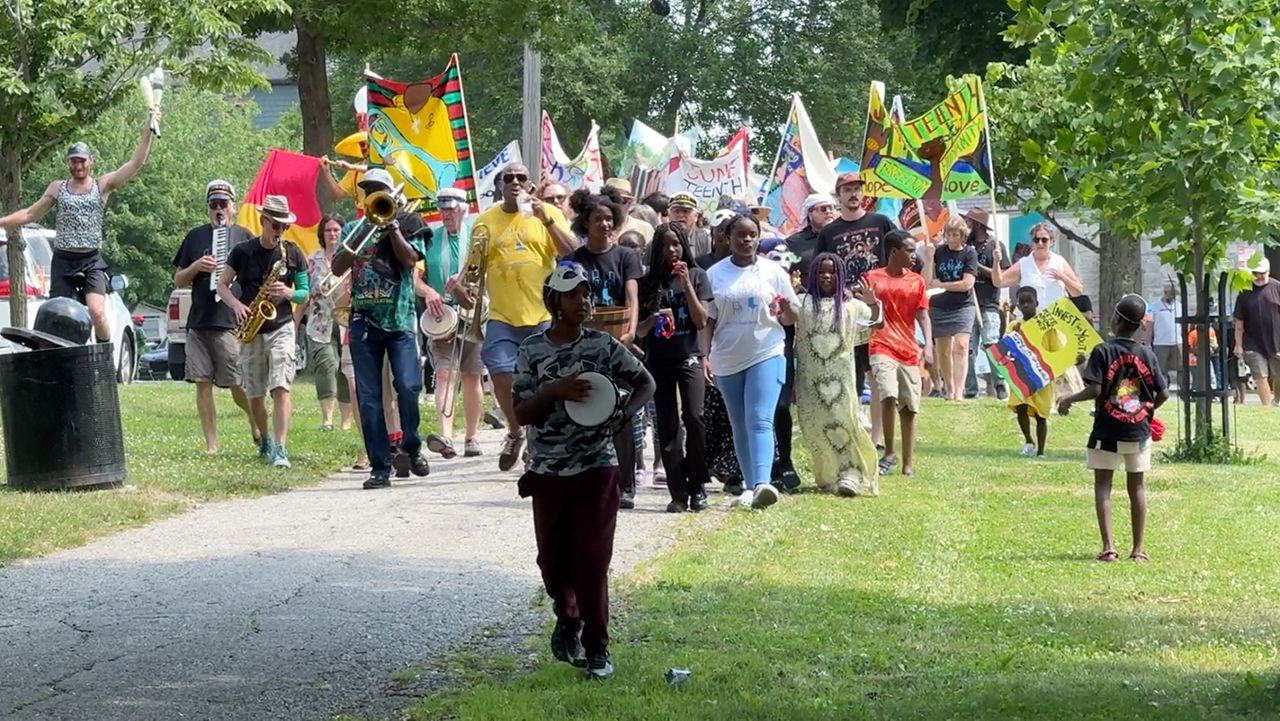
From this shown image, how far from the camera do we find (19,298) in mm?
16984

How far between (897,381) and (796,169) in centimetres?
961

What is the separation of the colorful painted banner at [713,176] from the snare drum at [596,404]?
16.3m

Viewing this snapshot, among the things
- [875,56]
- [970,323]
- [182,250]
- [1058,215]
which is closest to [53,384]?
[182,250]

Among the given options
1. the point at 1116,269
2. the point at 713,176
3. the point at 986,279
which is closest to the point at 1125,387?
the point at 986,279

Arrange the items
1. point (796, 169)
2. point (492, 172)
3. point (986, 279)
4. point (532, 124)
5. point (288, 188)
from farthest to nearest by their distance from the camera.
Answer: point (532, 124) < point (492, 172) < point (796, 169) < point (986, 279) < point (288, 188)

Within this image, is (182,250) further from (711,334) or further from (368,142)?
(711,334)

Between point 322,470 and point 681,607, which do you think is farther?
point 322,470

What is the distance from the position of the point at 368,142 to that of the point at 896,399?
5.05 metres

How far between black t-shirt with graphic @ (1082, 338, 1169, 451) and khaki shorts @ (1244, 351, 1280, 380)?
1541 centimetres

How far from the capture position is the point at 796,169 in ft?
78.0

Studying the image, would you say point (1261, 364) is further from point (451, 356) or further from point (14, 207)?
point (14, 207)

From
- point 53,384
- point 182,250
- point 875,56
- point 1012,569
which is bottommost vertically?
point 1012,569

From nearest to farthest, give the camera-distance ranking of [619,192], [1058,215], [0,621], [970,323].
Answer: [0,621] → [619,192] → [970,323] → [1058,215]

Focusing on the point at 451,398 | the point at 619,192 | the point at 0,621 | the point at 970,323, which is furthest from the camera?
the point at 970,323
